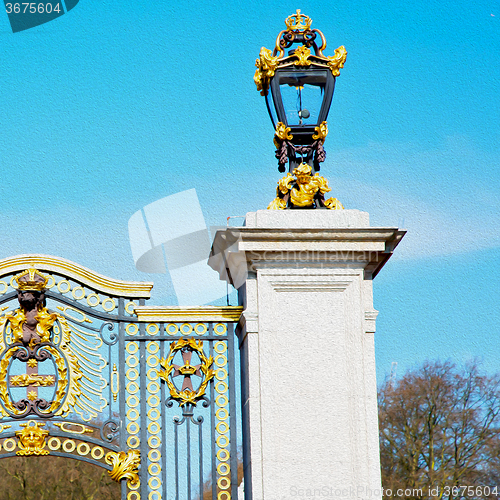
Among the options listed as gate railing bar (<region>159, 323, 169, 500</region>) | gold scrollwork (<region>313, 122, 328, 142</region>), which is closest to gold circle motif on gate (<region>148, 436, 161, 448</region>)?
gate railing bar (<region>159, 323, 169, 500</region>)

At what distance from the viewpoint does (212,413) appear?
21.5 ft

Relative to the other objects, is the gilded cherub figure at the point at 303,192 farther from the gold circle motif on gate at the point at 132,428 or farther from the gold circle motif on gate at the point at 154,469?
the gold circle motif on gate at the point at 154,469

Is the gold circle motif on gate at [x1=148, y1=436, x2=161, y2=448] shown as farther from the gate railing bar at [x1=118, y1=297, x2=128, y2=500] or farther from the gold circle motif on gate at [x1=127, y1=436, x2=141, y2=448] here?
the gate railing bar at [x1=118, y1=297, x2=128, y2=500]

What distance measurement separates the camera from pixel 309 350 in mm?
6223

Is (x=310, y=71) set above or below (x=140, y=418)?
above

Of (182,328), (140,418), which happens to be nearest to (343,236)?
(182,328)

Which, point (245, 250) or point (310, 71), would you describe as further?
point (310, 71)

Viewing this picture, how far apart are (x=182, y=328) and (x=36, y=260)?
1224 mm

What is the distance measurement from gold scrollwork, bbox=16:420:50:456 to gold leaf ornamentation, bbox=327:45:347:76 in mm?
3570

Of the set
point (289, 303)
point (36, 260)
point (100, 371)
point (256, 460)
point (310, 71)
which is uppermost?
point (310, 71)

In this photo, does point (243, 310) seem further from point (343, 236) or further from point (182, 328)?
point (343, 236)

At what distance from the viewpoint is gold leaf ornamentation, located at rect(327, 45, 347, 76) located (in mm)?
6926

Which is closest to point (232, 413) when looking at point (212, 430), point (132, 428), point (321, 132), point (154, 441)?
point (212, 430)

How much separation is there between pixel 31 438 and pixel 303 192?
273 centimetres
